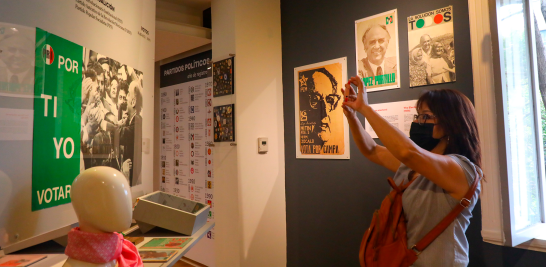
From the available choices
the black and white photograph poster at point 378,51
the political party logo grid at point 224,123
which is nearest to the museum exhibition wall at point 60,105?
the political party logo grid at point 224,123

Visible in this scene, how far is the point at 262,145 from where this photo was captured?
Answer: 9.53ft

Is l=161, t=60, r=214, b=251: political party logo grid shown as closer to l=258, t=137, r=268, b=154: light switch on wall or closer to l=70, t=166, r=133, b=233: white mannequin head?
l=258, t=137, r=268, b=154: light switch on wall

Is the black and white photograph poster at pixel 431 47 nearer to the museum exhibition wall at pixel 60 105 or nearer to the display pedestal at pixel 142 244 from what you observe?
the display pedestal at pixel 142 244

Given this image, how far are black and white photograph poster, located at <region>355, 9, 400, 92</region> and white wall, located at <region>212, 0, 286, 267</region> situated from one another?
0.96 meters

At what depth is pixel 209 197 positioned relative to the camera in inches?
150

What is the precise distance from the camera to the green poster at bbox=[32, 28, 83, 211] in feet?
3.47

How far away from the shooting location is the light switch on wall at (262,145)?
9.49ft

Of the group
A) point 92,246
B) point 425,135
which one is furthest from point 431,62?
point 92,246

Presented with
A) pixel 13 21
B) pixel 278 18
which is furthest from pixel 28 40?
pixel 278 18

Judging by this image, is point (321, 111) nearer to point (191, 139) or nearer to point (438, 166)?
point (438, 166)

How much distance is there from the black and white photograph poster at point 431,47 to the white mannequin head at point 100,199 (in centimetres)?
211

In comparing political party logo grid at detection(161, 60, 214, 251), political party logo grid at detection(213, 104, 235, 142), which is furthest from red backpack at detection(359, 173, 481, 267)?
political party logo grid at detection(161, 60, 214, 251)

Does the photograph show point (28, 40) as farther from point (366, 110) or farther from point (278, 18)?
point (278, 18)

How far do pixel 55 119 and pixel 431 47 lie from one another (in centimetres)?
233
